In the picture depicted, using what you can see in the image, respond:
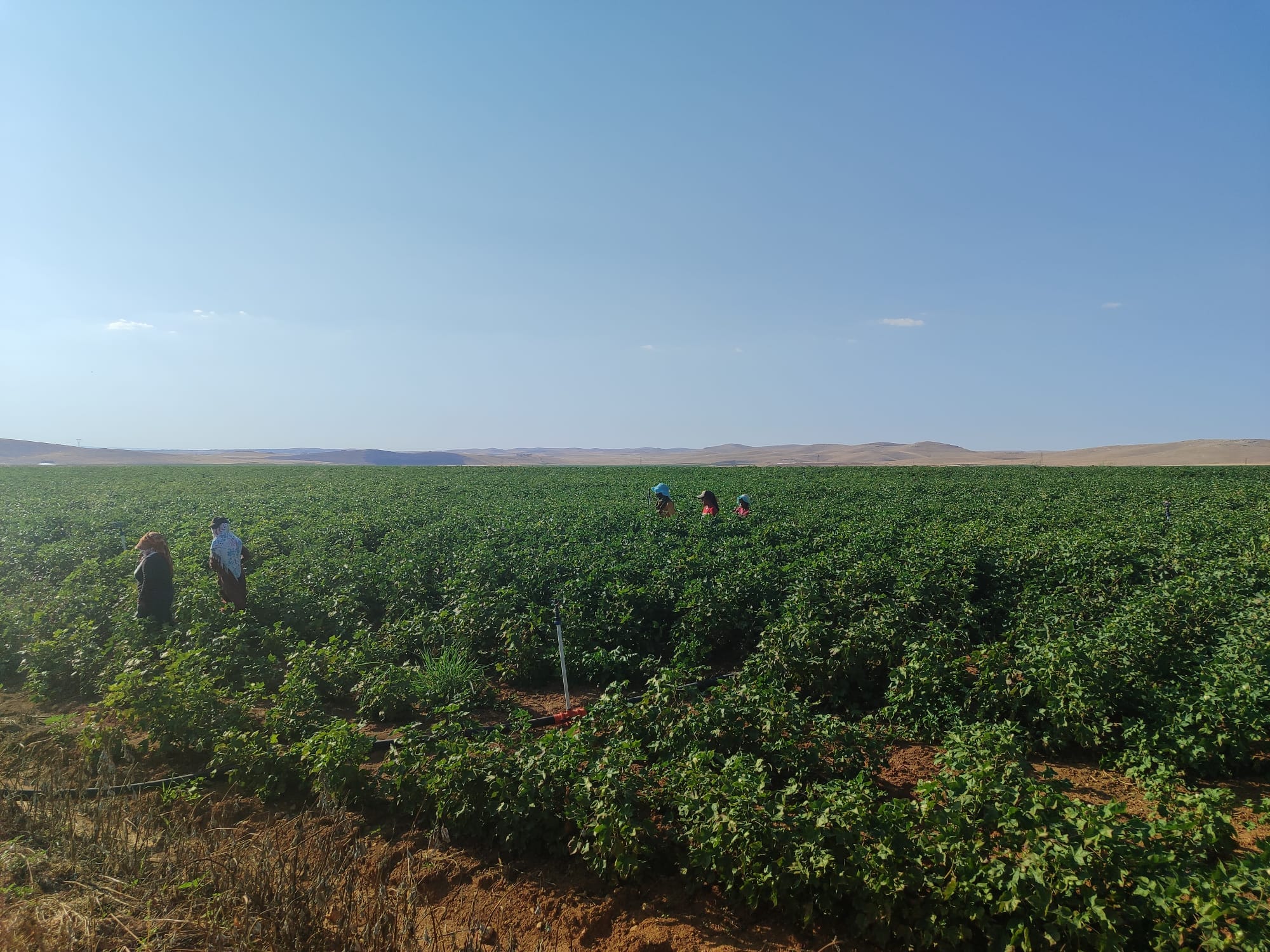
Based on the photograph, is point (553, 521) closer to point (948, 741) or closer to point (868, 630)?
point (868, 630)

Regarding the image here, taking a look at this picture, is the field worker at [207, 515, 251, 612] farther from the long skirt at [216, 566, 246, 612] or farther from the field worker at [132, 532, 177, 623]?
the field worker at [132, 532, 177, 623]

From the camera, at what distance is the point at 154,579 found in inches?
352

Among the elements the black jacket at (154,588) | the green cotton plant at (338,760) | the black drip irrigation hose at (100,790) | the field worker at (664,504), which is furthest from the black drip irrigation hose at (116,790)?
the field worker at (664,504)

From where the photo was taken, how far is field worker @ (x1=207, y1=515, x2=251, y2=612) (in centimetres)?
926

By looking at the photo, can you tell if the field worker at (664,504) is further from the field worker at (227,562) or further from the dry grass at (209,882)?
the dry grass at (209,882)

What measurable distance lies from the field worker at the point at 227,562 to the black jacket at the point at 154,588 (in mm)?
599

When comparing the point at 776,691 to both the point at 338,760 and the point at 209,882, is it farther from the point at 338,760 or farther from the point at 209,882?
the point at 209,882

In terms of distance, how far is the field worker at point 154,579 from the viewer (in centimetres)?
892

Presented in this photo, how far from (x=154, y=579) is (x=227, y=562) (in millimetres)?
893

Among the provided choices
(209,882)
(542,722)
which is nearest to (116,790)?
(209,882)

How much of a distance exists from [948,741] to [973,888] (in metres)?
1.70

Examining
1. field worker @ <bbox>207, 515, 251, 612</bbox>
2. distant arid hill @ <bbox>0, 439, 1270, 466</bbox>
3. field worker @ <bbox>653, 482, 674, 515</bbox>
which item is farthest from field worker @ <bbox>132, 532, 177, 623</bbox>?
distant arid hill @ <bbox>0, 439, 1270, 466</bbox>

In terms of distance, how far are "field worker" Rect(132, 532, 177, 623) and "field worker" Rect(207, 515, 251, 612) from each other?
57 centimetres

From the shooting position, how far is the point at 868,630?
22.5ft
